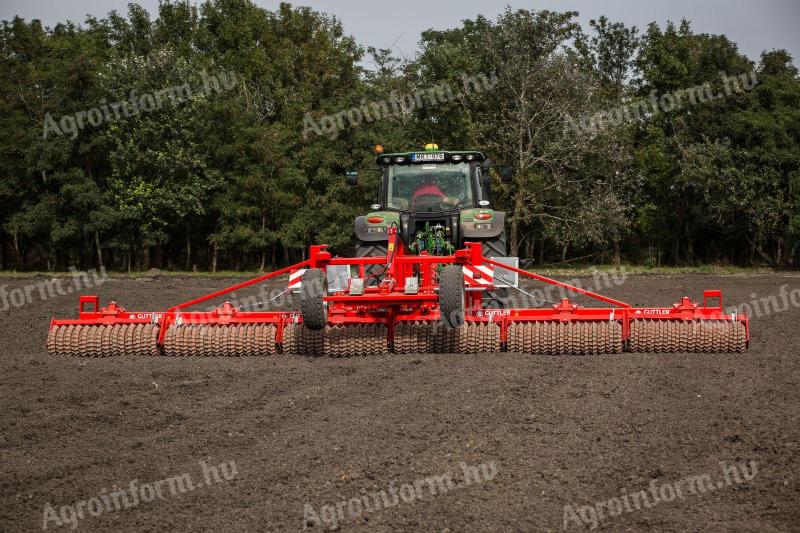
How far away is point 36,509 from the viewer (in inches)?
159

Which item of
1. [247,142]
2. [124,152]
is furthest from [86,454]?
[247,142]

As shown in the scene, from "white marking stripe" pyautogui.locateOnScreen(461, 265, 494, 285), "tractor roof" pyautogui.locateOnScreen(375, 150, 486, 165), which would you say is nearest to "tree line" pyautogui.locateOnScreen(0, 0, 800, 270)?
"tractor roof" pyautogui.locateOnScreen(375, 150, 486, 165)

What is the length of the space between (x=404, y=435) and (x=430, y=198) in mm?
5642

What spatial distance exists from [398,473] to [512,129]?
87.2ft

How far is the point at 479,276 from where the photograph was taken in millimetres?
8461

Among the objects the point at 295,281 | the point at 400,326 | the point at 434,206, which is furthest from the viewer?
the point at 434,206

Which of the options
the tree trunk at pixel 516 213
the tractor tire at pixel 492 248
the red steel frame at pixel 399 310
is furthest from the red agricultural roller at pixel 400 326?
the tree trunk at pixel 516 213

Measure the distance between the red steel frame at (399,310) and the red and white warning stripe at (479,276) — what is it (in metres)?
0.13

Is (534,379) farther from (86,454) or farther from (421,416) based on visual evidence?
(86,454)

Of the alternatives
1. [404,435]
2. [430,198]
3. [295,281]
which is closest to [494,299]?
[430,198]

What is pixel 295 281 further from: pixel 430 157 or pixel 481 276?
pixel 430 157

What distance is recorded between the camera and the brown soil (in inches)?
155

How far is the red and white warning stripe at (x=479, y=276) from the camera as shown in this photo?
8359mm

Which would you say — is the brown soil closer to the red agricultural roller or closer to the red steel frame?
the red agricultural roller
